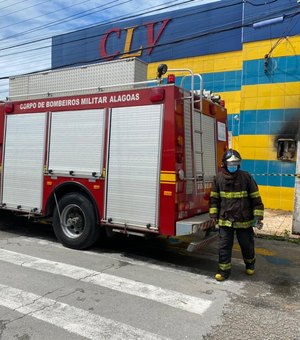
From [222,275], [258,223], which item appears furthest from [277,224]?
[222,275]

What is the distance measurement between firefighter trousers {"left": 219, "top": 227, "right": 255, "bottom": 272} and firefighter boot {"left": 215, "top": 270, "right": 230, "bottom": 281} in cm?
5

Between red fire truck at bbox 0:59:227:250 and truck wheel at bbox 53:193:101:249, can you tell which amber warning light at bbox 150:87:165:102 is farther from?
truck wheel at bbox 53:193:101:249

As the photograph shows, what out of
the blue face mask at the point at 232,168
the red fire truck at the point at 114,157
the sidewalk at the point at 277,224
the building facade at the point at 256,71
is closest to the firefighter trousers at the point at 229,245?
the red fire truck at the point at 114,157

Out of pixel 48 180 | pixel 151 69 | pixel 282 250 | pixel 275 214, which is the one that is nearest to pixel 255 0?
pixel 151 69

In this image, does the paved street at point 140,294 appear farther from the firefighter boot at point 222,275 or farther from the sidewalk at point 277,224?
the sidewalk at point 277,224

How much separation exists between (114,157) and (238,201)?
2.10 metres

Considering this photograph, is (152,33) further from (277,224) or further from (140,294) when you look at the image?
(140,294)

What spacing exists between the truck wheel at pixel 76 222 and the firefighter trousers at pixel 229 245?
85.8 inches

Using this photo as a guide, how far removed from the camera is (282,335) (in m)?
3.83

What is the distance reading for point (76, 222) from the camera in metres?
6.91

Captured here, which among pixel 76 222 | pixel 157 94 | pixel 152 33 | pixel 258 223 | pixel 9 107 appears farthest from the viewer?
pixel 152 33

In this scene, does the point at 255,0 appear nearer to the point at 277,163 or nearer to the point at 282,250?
the point at 277,163

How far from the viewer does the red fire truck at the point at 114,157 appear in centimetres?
577

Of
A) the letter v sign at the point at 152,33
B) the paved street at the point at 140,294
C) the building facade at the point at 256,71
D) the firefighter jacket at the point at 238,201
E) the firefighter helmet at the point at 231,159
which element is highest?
the letter v sign at the point at 152,33
